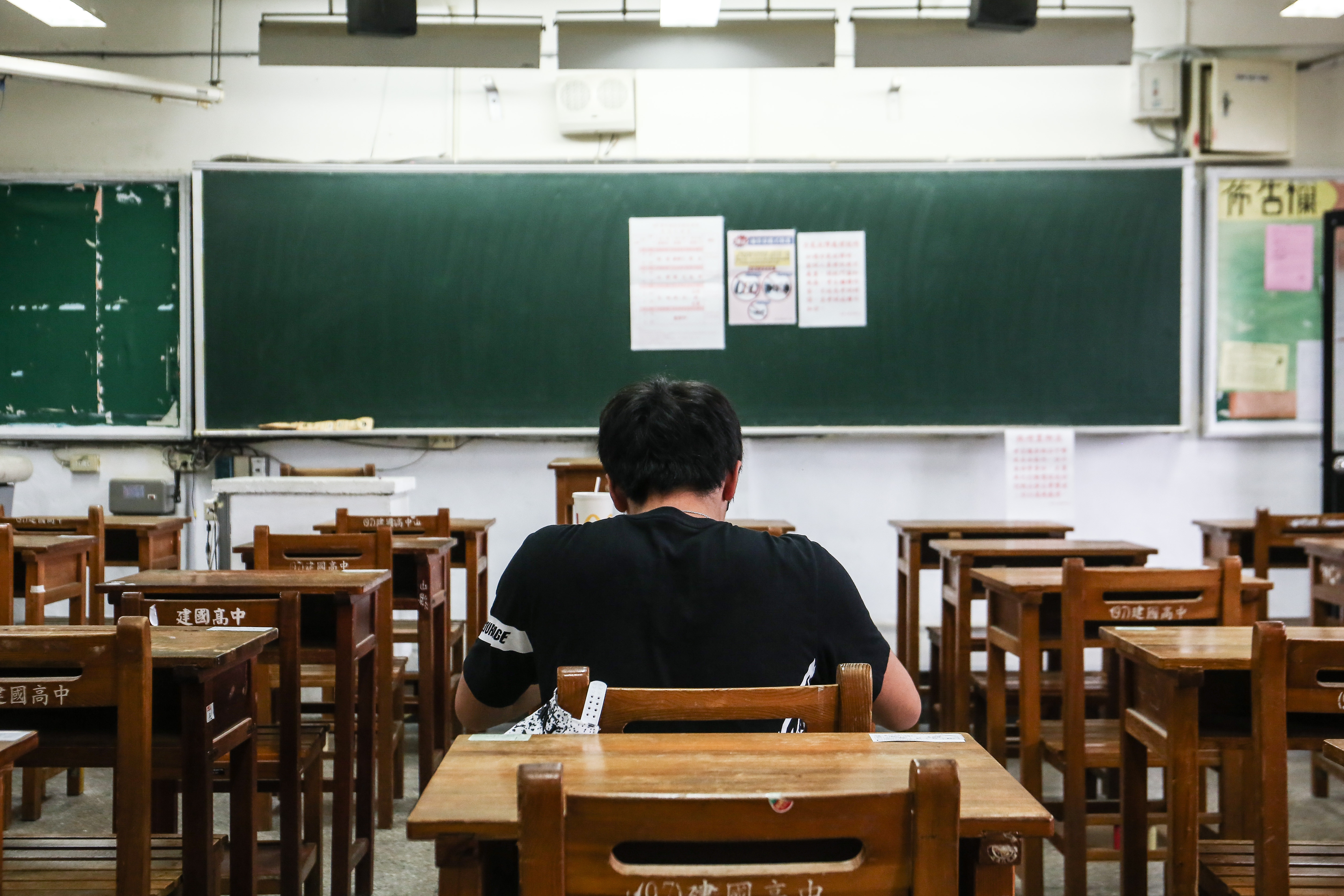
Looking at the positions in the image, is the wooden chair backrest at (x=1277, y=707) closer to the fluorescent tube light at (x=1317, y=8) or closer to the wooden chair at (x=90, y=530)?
the wooden chair at (x=90, y=530)

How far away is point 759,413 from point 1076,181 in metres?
1.91

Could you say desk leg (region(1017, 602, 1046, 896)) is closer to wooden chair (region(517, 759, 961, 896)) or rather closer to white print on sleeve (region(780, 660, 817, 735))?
white print on sleeve (region(780, 660, 817, 735))

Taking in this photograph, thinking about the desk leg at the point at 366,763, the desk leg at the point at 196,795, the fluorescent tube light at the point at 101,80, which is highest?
the fluorescent tube light at the point at 101,80

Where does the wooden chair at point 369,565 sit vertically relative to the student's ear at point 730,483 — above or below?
below

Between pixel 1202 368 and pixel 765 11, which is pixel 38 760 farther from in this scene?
pixel 1202 368

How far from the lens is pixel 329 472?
4.52 meters

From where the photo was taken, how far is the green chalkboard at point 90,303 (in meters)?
4.86

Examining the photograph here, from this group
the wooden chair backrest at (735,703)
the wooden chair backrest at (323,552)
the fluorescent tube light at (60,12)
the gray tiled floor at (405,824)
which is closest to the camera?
the wooden chair backrest at (735,703)

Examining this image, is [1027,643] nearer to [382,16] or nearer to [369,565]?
[369,565]

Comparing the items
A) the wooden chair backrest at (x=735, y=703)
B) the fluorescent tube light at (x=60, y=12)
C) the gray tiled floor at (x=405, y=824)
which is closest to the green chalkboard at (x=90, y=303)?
the fluorescent tube light at (x=60, y=12)

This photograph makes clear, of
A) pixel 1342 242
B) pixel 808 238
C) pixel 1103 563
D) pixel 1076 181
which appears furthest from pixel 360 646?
pixel 1342 242

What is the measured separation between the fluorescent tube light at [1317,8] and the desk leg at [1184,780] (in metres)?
3.47

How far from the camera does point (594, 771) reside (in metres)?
1.03

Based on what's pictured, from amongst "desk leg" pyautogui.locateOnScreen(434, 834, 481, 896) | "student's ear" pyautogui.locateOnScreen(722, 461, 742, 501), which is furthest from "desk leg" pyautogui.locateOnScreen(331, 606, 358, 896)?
"desk leg" pyautogui.locateOnScreen(434, 834, 481, 896)
